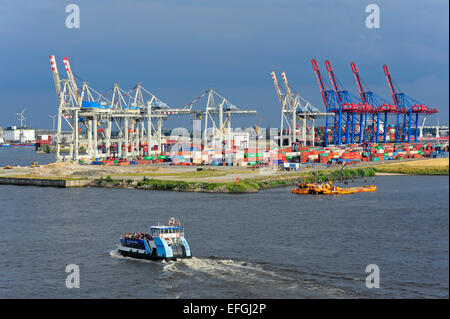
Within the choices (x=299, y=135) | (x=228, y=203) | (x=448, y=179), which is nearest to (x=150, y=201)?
(x=228, y=203)

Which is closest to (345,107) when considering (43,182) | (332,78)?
(332,78)

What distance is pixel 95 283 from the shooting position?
110ft

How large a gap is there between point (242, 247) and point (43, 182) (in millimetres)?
51451

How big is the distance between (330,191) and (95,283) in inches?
1698

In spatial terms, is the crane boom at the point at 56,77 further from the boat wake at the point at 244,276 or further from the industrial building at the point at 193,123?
the boat wake at the point at 244,276

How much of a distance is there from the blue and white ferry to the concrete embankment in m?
45.7

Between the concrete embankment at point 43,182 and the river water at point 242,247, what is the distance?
57.7ft

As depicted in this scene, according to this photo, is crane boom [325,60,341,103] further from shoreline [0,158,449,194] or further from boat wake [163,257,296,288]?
boat wake [163,257,296,288]

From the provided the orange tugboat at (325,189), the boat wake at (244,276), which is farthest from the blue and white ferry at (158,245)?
the orange tugboat at (325,189)

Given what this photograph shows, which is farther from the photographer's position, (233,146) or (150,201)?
(233,146)

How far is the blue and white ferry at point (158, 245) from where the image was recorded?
3794 cm

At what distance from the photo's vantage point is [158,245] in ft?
126

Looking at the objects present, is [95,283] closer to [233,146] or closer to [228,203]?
[228,203]
